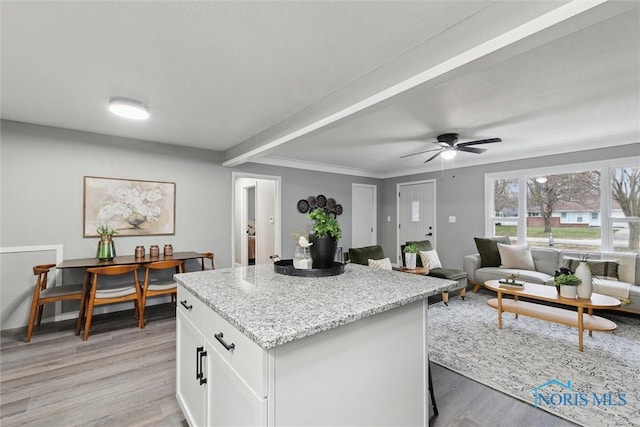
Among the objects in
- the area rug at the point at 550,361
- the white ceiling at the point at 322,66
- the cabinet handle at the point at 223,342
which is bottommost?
the area rug at the point at 550,361

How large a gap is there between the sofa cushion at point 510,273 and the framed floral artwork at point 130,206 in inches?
186

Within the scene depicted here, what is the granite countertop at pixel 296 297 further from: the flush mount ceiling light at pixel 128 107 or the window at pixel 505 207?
the window at pixel 505 207

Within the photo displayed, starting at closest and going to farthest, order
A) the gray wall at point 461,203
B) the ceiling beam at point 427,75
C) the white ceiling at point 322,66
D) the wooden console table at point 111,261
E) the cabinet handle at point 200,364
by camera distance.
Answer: the ceiling beam at point 427,75 → the cabinet handle at point 200,364 → the white ceiling at point 322,66 → the wooden console table at point 111,261 → the gray wall at point 461,203

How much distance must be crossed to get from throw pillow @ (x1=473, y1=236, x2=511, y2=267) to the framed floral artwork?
16.0 ft

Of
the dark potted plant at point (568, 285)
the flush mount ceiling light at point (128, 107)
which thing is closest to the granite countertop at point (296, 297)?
the flush mount ceiling light at point (128, 107)

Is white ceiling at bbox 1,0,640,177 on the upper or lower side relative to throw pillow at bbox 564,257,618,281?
upper

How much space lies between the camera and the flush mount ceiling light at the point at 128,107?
254 centimetres

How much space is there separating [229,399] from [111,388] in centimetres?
160

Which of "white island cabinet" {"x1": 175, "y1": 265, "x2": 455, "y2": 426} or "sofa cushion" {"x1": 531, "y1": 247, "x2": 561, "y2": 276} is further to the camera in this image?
"sofa cushion" {"x1": 531, "y1": 247, "x2": 561, "y2": 276}

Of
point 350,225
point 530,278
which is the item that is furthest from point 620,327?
point 350,225

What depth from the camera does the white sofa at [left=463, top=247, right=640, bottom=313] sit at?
321 centimetres

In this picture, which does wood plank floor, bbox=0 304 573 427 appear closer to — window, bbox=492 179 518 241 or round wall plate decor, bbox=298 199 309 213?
round wall plate decor, bbox=298 199 309 213

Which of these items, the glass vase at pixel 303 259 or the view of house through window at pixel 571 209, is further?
the view of house through window at pixel 571 209

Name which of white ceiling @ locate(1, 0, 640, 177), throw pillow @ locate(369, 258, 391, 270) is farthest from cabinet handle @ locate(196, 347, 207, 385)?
throw pillow @ locate(369, 258, 391, 270)
